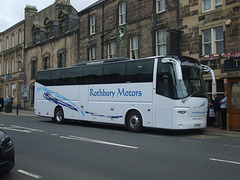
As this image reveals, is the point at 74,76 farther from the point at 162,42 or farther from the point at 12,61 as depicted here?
the point at 12,61

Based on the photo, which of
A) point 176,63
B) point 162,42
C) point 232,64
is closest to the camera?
point 176,63

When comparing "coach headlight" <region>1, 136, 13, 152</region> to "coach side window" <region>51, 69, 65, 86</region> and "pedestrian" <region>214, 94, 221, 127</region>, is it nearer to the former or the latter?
"pedestrian" <region>214, 94, 221, 127</region>

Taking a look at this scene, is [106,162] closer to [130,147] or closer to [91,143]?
[130,147]

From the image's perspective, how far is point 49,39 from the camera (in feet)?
113

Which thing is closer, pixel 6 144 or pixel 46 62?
pixel 6 144

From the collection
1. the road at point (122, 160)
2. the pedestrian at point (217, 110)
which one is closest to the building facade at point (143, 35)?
the pedestrian at point (217, 110)

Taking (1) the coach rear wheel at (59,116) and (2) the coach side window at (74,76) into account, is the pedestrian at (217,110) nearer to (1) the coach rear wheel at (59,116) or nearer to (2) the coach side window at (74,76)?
(2) the coach side window at (74,76)

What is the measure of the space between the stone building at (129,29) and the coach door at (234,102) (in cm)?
600

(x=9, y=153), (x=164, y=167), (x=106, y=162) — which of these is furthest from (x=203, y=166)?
(x=9, y=153)

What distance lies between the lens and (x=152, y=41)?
822 inches

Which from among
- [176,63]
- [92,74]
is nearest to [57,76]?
[92,74]

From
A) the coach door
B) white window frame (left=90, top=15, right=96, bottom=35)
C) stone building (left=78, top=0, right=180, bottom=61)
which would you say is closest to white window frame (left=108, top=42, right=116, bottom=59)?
stone building (left=78, top=0, right=180, bottom=61)

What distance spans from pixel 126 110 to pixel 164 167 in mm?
7710

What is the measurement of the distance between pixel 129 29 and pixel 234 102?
39.2 ft
